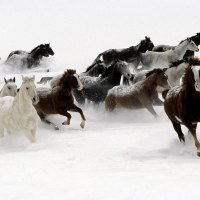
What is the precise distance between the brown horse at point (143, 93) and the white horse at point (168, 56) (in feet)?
13.5

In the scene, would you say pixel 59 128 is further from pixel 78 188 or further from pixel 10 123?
pixel 78 188

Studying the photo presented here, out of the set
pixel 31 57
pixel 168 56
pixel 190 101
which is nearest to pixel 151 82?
pixel 190 101

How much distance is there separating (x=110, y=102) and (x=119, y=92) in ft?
1.23

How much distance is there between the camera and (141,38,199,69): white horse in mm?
16038

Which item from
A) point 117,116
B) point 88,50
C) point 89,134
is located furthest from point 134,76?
point 88,50

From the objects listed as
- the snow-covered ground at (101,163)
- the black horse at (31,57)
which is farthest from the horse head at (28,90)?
the black horse at (31,57)

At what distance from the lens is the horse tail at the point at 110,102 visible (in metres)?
12.3

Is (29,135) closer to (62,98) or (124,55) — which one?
(62,98)

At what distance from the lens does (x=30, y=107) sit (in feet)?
29.7

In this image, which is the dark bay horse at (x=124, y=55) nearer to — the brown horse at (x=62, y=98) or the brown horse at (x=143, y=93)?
the brown horse at (x=143, y=93)

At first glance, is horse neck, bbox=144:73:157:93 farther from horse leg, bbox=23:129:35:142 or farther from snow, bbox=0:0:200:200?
horse leg, bbox=23:129:35:142

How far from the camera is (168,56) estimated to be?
16.1 metres

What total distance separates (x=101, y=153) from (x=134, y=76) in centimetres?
696

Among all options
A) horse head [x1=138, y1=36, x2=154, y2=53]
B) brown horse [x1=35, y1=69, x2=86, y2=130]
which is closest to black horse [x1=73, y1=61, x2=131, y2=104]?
brown horse [x1=35, y1=69, x2=86, y2=130]
